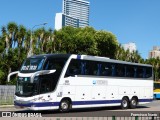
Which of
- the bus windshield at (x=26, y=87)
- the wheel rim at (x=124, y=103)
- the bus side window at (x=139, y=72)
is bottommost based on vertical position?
the wheel rim at (x=124, y=103)

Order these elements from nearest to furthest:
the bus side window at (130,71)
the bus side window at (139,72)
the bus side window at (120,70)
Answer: the bus side window at (120,70) → the bus side window at (130,71) → the bus side window at (139,72)

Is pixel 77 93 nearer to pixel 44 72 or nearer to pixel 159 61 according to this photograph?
pixel 44 72

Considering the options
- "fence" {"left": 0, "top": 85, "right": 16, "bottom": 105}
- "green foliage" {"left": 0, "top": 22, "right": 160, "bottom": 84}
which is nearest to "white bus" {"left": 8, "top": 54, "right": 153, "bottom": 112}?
"fence" {"left": 0, "top": 85, "right": 16, "bottom": 105}

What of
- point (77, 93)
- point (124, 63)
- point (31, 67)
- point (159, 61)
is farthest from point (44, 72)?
point (159, 61)

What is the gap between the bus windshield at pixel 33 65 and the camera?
73.7ft

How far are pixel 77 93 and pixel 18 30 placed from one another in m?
28.1

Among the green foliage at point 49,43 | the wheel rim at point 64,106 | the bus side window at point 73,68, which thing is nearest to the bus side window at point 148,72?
the bus side window at point 73,68

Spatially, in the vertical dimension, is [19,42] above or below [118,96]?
above

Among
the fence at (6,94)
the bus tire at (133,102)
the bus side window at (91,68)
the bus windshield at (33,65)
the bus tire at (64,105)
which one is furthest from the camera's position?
the fence at (6,94)

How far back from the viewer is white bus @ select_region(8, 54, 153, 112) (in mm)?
22156

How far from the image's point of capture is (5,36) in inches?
1938

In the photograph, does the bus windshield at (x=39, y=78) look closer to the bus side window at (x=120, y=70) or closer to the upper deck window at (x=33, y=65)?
the upper deck window at (x=33, y=65)

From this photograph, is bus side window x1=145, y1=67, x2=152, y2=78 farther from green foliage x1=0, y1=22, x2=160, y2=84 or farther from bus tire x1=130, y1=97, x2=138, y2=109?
green foliage x1=0, y1=22, x2=160, y2=84

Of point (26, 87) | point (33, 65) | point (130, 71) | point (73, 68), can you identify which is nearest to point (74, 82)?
point (73, 68)
